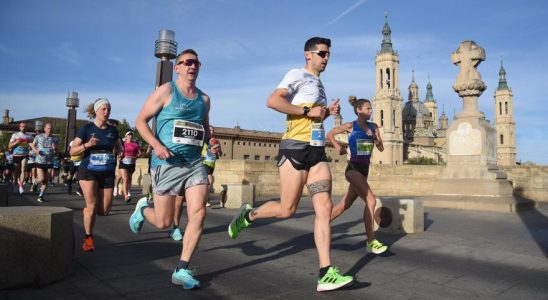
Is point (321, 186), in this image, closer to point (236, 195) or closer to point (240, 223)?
point (240, 223)

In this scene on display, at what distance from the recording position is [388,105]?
440 feet

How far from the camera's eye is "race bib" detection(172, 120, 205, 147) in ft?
12.7

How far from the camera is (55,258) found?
12.0ft

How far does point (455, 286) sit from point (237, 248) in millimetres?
2724

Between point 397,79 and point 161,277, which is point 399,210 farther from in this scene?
point 397,79

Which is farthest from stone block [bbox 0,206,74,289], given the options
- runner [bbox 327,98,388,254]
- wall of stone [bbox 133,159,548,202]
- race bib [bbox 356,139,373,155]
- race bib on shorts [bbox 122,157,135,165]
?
wall of stone [bbox 133,159,548,202]

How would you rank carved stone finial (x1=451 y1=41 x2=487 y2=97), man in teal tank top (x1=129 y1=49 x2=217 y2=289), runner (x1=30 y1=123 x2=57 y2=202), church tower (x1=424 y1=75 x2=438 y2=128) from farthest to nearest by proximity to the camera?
1. church tower (x1=424 y1=75 x2=438 y2=128)
2. carved stone finial (x1=451 y1=41 x2=487 y2=97)
3. runner (x1=30 y1=123 x2=57 y2=202)
4. man in teal tank top (x1=129 y1=49 x2=217 y2=289)

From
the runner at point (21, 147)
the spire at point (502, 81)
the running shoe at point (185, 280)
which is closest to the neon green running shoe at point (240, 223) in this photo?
the running shoe at point (185, 280)

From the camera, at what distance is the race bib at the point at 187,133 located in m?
3.86

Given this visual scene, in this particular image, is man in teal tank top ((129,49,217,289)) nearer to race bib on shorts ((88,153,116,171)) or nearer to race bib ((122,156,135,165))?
race bib on shorts ((88,153,116,171))

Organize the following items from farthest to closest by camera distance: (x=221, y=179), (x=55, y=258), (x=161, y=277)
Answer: (x=221, y=179) → (x=161, y=277) → (x=55, y=258)

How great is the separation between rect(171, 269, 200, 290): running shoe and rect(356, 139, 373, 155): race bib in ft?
9.89

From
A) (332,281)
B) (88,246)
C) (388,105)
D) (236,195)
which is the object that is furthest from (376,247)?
(388,105)

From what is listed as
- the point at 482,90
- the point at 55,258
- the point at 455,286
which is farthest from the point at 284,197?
the point at 482,90
